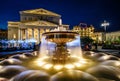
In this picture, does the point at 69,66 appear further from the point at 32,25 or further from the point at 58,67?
the point at 32,25

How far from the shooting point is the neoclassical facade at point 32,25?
60.0 m

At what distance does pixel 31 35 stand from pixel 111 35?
30195 mm

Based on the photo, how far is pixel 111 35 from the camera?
72.2 m

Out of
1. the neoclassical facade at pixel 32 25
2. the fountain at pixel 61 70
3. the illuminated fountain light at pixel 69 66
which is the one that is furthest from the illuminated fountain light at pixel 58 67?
the neoclassical facade at pixel 32 25

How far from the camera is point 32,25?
59.8 metres

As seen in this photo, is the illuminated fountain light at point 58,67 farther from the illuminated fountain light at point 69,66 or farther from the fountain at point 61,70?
the illuminated fountain light at point 69,66

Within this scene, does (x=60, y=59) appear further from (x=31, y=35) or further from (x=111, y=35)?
(x=111, y=35)

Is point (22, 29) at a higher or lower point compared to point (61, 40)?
higher

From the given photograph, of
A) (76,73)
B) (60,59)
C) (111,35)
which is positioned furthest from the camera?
(111,35)

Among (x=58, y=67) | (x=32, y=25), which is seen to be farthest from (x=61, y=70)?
(x=32, y=25)

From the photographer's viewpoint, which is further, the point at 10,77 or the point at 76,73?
the point at 10,77

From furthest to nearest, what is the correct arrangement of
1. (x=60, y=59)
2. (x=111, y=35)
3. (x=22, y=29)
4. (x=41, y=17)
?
1. (x=111, y=35)
2. (x=41, y=17)
3. (x=22, y=29)
4. (x=60, y=59)

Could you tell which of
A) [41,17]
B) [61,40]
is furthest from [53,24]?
[61,40]

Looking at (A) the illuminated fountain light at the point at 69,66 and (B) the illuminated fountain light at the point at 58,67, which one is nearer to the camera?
(B) the illuminated fountain light at the point at 58,67
